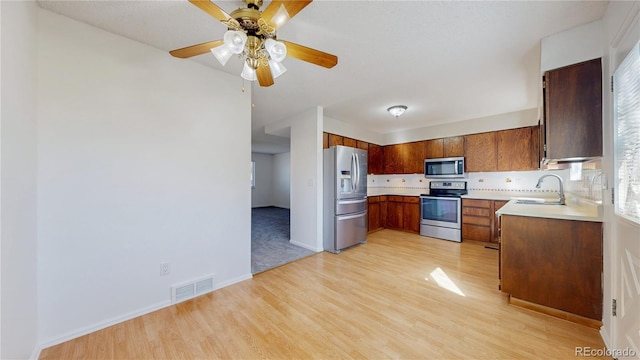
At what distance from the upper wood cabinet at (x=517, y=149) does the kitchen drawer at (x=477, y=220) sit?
94 cm

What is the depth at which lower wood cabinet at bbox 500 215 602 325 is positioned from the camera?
1713 mm

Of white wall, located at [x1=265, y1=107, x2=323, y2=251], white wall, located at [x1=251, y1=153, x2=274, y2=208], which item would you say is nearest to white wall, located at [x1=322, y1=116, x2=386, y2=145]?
white wall, located at [x1=265, y1=107, x2=323, y2=251]

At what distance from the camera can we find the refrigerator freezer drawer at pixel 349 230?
3555 millimetres

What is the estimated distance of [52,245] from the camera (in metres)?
1.61

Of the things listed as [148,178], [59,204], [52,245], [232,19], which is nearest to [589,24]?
[232,19]

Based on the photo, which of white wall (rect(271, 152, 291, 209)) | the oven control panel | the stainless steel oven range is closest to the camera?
the stainless steel oven range

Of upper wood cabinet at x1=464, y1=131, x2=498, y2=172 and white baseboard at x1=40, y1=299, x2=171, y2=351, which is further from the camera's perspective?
upper wood cabinet at x1=464, y1=131, x2=498, y2=172

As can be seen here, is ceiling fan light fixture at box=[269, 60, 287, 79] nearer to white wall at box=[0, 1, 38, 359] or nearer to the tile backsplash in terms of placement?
Result: white wall at box=[0, 1, 38, 359]

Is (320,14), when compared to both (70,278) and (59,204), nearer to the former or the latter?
(59,204)

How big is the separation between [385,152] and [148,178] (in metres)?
4.80

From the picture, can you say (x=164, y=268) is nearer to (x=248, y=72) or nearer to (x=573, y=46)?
(x=248, y=72)

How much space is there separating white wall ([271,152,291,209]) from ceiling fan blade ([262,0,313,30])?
7649 mm

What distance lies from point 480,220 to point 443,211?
59 cm

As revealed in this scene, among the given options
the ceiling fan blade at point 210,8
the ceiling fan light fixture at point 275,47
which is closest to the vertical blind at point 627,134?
the ceiling fan light fixture at point 275,47
